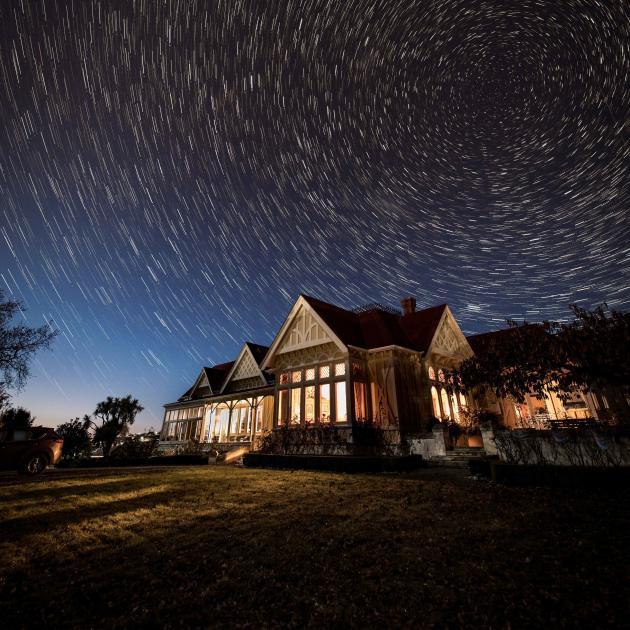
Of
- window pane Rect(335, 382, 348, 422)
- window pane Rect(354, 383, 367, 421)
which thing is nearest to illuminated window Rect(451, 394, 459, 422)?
window pane Rect(354, 383, 367, 421)

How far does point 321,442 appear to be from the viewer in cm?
1914

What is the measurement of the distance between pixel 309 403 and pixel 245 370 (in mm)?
10923

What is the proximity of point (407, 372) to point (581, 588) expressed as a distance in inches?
713

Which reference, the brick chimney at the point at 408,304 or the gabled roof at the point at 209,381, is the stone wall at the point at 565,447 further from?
the gabled roof at the point at 209,381

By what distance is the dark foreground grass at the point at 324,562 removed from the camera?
3.24 metres

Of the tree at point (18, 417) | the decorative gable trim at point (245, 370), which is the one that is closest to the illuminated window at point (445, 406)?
the decorative gable trim at point (245, 370)

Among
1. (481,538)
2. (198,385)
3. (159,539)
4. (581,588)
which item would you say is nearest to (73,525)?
(159,539)

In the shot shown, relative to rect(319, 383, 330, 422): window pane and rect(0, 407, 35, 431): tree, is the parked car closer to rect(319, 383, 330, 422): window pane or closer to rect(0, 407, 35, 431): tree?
rect(319, 383, 330, 422): window pane

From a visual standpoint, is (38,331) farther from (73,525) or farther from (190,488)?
(73,525)

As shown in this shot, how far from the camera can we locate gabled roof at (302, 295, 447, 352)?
22.2m

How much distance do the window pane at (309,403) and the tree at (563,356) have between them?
12138 millimetres

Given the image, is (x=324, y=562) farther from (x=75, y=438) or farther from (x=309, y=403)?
(x=75, y=438)

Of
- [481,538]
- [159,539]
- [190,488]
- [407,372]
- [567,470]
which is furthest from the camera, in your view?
[407,372]

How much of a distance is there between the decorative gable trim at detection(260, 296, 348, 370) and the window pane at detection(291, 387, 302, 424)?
9.60ft
